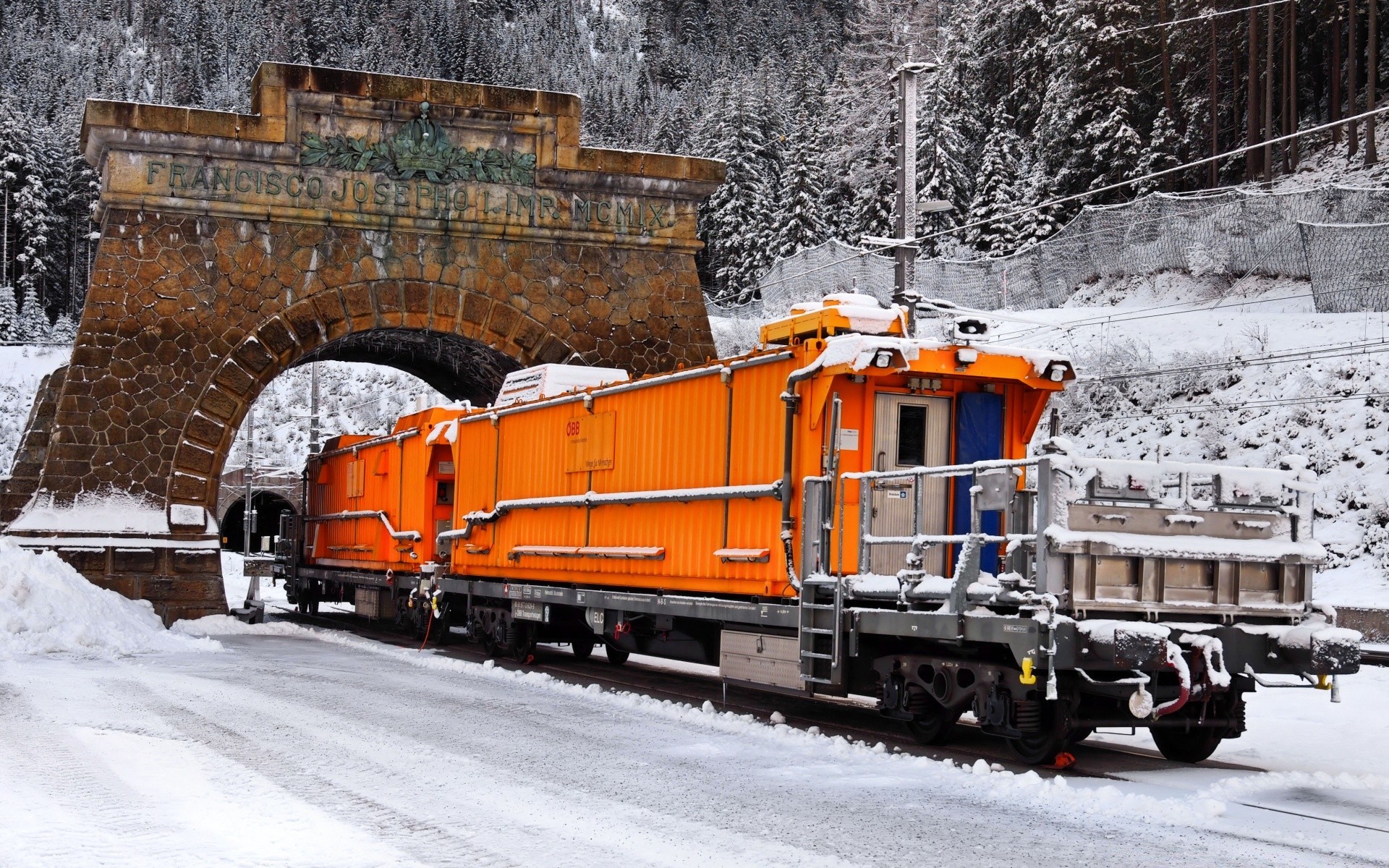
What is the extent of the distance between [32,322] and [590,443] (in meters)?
93.3

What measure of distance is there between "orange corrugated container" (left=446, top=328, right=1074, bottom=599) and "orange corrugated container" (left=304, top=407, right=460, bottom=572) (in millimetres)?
2744

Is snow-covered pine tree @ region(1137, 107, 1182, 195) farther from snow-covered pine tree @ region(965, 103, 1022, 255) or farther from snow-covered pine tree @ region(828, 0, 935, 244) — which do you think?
snow-covered pine tree @ region(828, 0, 935, 244)

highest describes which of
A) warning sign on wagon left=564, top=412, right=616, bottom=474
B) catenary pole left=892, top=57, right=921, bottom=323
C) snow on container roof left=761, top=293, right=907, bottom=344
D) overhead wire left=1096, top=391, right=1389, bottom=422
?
catenary pole left=892, top=57, right=921, bottom=323

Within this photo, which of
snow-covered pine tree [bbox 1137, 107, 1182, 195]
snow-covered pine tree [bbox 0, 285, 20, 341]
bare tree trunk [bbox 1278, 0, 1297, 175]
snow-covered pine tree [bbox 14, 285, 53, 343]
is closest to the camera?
bare tree trunk [bbox 1278, 0, 1297, 175]

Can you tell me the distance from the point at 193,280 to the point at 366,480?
15.1 feet

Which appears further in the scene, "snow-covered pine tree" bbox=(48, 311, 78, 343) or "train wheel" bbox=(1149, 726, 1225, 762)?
"snow-covered pine tree" bbox=(48, 311, 78, 343)

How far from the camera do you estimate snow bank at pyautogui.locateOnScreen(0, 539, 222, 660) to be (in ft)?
59.2

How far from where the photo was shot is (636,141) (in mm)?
140625

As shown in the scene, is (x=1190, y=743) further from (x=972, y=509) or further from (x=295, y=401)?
(x=295, y=401)

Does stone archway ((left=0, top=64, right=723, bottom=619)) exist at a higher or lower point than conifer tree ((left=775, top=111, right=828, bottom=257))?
lower

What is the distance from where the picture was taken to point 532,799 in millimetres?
8539

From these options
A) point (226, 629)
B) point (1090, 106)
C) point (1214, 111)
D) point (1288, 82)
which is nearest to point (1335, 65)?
point (1288, 82)

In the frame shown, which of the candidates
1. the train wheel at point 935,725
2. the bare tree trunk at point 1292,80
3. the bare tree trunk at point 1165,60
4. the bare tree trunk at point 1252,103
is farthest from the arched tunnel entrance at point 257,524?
the train wheel at point 935,725

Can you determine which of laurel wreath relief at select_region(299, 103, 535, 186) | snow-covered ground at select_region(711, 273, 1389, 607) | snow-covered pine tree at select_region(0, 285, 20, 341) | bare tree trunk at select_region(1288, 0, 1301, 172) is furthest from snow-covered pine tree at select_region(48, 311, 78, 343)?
laurel wreath relief at select_region(299, 103, 535, 186)
